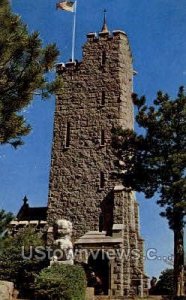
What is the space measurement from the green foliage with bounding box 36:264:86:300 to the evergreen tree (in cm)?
561

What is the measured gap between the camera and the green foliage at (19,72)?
1325 cm

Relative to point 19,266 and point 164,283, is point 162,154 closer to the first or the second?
point 19,266

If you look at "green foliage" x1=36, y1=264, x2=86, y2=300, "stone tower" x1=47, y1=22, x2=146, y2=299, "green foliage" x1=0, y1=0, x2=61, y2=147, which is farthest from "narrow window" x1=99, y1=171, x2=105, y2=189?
"green foliage" x1=0, y1=0, x2=61, y2=147

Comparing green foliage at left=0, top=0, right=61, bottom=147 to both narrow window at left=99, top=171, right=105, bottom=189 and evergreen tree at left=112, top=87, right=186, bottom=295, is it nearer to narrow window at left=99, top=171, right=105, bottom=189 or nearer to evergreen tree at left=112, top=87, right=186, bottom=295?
evergreen tree at left=112, top=87, right=186, bottom=295

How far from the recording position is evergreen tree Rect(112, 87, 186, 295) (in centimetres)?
2147

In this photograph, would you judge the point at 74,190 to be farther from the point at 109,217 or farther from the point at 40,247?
the point at 40,247

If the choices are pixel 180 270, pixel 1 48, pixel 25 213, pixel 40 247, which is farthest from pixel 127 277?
pixel 1 48

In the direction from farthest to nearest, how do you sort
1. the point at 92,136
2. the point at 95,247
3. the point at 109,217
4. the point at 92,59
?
the point at 92,59, the point at 92,136, the point at 109,217, the point at 95,247

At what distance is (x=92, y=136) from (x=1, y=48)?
20984 millimetres

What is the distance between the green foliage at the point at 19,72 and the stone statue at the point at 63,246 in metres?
6.45

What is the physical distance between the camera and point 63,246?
18797 mm

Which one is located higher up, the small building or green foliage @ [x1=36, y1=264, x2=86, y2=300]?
the small building

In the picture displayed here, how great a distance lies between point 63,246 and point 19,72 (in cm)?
774

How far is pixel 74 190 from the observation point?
32.4m
